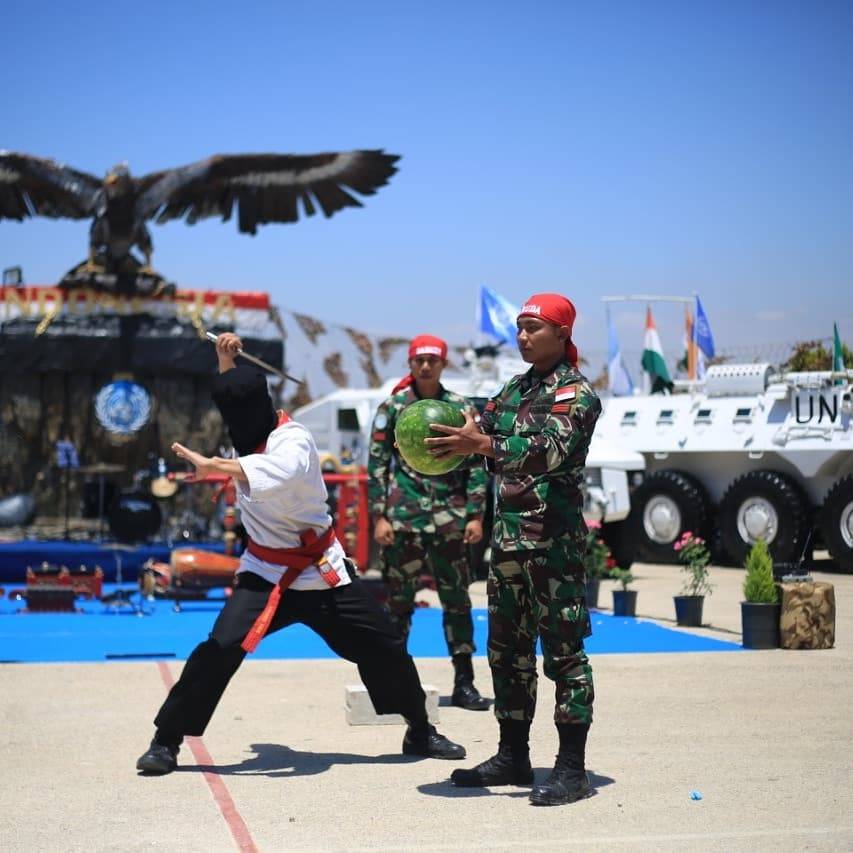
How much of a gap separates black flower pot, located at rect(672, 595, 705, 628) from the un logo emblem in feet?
28.9

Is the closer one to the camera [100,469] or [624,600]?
[624,600]

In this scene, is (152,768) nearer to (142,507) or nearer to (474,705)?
(474,705)

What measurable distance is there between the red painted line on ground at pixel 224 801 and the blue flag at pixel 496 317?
50.0ft

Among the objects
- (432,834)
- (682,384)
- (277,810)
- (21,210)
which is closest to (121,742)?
(277,810)

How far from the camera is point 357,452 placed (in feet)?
64.4

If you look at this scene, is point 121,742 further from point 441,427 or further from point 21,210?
point 21,210

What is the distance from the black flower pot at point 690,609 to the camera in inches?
420

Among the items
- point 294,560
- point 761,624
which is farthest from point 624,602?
point 294,560

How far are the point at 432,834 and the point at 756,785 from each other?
1.34 m

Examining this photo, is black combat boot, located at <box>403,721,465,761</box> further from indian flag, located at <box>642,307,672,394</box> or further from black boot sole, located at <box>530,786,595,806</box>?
indian flag, located at <box>642,307,672,394</box>

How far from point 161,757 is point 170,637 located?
5.10 m

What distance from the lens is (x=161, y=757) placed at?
536 cm

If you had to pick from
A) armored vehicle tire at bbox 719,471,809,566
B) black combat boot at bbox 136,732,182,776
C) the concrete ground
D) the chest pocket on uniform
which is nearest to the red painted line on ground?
the concrete ground

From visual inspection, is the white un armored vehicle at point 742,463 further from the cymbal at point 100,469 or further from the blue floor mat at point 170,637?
the cymbal at point 100,469
